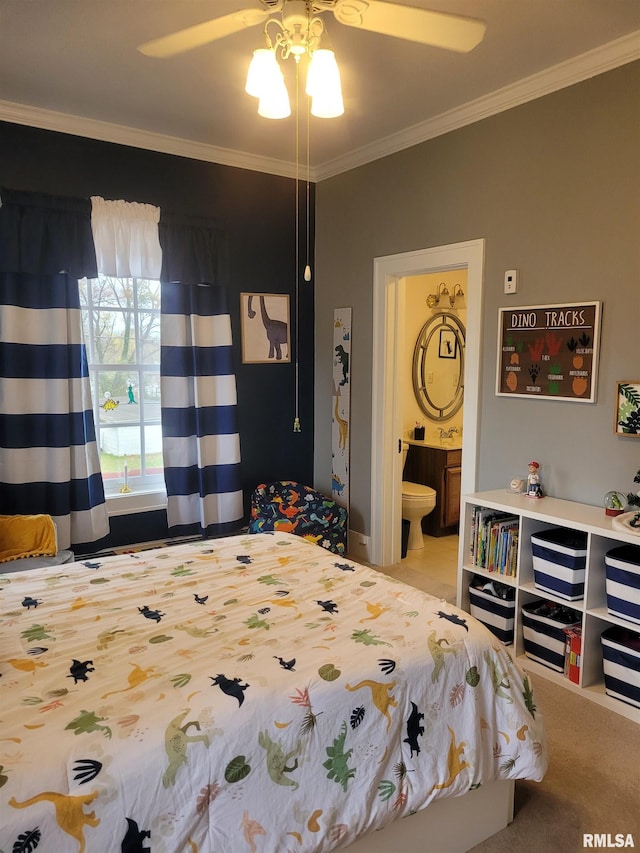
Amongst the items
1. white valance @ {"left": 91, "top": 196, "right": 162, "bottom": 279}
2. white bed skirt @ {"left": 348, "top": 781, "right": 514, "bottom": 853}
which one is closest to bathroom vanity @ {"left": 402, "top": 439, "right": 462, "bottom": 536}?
white valance @ {"left": 91, "top": 196, "right": 162, "bottom": 279}

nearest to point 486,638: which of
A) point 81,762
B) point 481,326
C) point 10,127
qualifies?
point 81,762

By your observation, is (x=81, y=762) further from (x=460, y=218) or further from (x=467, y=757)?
(x=460, y=218)

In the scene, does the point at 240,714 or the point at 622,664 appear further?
the point at 622,664

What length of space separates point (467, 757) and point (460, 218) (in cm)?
278

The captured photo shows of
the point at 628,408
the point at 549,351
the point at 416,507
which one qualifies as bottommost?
the point at 416,507

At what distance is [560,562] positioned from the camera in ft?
8.93

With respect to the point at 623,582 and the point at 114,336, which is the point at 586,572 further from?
the point at 114,336

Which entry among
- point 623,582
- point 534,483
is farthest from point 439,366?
point 623,582

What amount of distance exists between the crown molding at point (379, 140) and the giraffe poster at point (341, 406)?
40.9 inches

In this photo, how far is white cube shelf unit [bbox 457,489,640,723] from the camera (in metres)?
2.58

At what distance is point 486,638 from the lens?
72.4 inches

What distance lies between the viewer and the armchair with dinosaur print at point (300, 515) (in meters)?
4.05

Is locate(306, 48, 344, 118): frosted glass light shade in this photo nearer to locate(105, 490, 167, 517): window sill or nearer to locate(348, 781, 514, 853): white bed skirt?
locate(348, 781, 514, 853): white bed skirt

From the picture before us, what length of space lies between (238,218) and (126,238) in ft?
2.73
